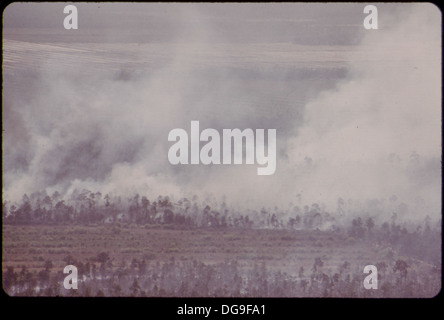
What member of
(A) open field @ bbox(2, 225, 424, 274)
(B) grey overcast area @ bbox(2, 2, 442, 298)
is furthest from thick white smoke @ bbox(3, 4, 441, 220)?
(A) open field @ bbox(2, 225, 424, 274)

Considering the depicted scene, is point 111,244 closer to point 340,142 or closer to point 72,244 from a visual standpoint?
point 72,244

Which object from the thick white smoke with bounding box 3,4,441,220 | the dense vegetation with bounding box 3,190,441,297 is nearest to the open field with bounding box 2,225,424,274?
the dense vegetation with bounding box 3,190,441,297

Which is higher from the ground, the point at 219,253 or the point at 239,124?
the point at 239,124

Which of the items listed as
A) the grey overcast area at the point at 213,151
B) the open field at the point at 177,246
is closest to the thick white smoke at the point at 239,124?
the grey overcast area at the point at 213,151

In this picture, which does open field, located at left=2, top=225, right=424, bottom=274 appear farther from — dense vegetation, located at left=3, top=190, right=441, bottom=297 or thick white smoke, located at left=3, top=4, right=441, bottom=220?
thick white smoke, located at left=3, top=4, right=441, bottom=220

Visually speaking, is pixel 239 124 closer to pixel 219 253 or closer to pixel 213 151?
pixel 213 151

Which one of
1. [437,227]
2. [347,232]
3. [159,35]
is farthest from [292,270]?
[159,35]

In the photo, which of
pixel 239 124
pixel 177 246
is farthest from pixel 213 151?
pixel 177 246

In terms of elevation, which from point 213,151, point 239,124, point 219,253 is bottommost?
point 219,253

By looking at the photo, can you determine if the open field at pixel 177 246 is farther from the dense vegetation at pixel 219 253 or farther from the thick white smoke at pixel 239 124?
the thick white smoke at pixel 239 124

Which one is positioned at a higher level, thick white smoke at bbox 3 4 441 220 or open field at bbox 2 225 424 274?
thick white smoke at bbox 3 4 441 220

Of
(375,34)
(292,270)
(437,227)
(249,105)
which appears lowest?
(292,270)
